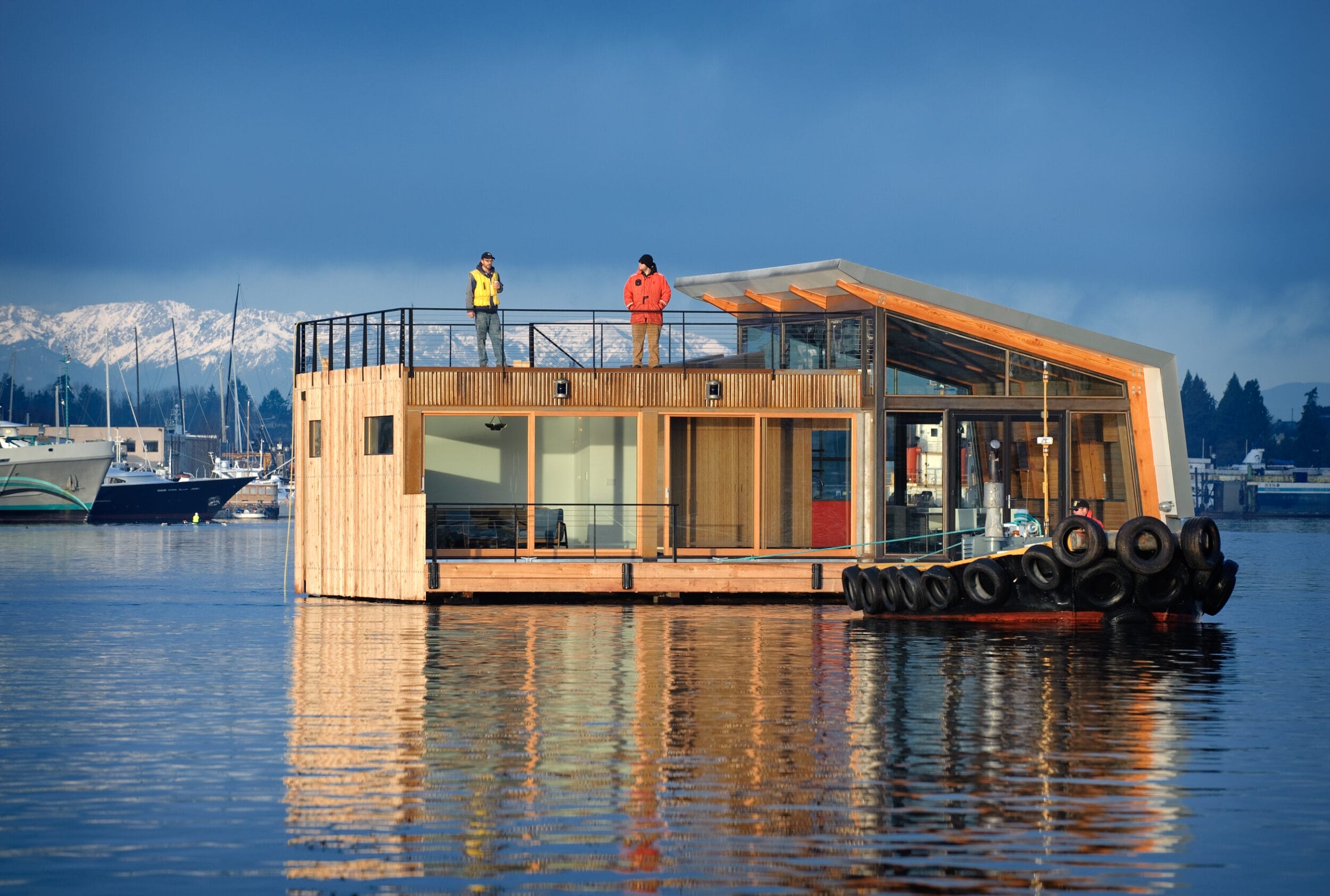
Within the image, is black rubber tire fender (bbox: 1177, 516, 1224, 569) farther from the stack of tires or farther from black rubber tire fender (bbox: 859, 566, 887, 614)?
black rubber tire fender (bbox: 859, 566, 887, 614)

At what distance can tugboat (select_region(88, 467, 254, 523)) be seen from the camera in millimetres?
103250

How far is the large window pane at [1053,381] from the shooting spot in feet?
84.8

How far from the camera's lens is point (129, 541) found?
229 feet

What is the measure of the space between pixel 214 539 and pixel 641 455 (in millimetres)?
53934

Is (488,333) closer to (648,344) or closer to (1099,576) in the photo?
(648,344)

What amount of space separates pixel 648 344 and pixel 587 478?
2512 millimetres

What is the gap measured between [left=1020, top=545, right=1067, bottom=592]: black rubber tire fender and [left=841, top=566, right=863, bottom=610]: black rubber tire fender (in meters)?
2.44

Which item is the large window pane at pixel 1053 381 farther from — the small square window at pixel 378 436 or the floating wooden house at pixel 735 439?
the small square window at pixel 378 436

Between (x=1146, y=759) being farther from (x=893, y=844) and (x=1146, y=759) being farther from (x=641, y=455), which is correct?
(x=641, y=455)

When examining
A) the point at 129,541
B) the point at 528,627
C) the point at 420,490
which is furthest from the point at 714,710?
the point at 129,541

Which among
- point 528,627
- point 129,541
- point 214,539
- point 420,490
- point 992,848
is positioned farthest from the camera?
point 214,539

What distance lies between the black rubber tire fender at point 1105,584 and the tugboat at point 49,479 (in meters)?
82.9

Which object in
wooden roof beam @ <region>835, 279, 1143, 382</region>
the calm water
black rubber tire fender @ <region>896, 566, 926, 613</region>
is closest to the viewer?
the calm water

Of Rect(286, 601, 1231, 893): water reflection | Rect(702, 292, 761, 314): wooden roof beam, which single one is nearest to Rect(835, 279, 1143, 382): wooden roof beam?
Rect(702, 292, 761, 314): wooden roof beam
